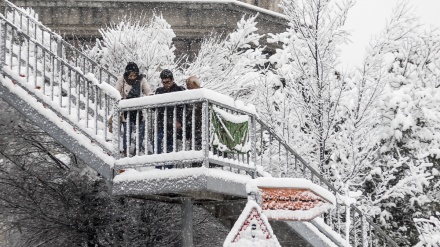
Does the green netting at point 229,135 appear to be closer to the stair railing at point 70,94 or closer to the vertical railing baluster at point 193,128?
the vertical railing baluster at point 193,128

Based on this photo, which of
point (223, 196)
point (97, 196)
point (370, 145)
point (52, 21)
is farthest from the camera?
point (52, 21)

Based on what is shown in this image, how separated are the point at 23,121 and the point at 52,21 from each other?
11110 millimetres

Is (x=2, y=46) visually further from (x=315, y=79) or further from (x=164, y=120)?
(x=315, y=79)

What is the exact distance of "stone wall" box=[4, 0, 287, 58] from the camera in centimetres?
2580

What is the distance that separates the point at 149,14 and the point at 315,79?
10.5 metres

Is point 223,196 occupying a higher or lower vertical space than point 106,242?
higher

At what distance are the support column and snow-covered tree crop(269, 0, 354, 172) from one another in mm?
5113

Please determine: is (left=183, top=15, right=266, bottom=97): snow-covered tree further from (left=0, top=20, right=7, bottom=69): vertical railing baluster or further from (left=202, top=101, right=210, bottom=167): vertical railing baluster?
(left=202, top=101, right=210, bottom=167): vertical railing baluster

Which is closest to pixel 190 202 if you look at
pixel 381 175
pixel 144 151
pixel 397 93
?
pixel 144 151

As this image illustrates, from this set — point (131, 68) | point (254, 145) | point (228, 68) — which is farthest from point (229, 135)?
point (228, 68)

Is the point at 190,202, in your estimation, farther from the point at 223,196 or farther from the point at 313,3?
the point at 313,3

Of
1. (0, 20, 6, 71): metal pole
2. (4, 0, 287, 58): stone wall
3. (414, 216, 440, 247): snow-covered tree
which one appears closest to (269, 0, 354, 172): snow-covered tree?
(414, 216, 440, 247): snow-covered tree

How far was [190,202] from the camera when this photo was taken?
1195cm

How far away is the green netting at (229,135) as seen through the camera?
1045cm
